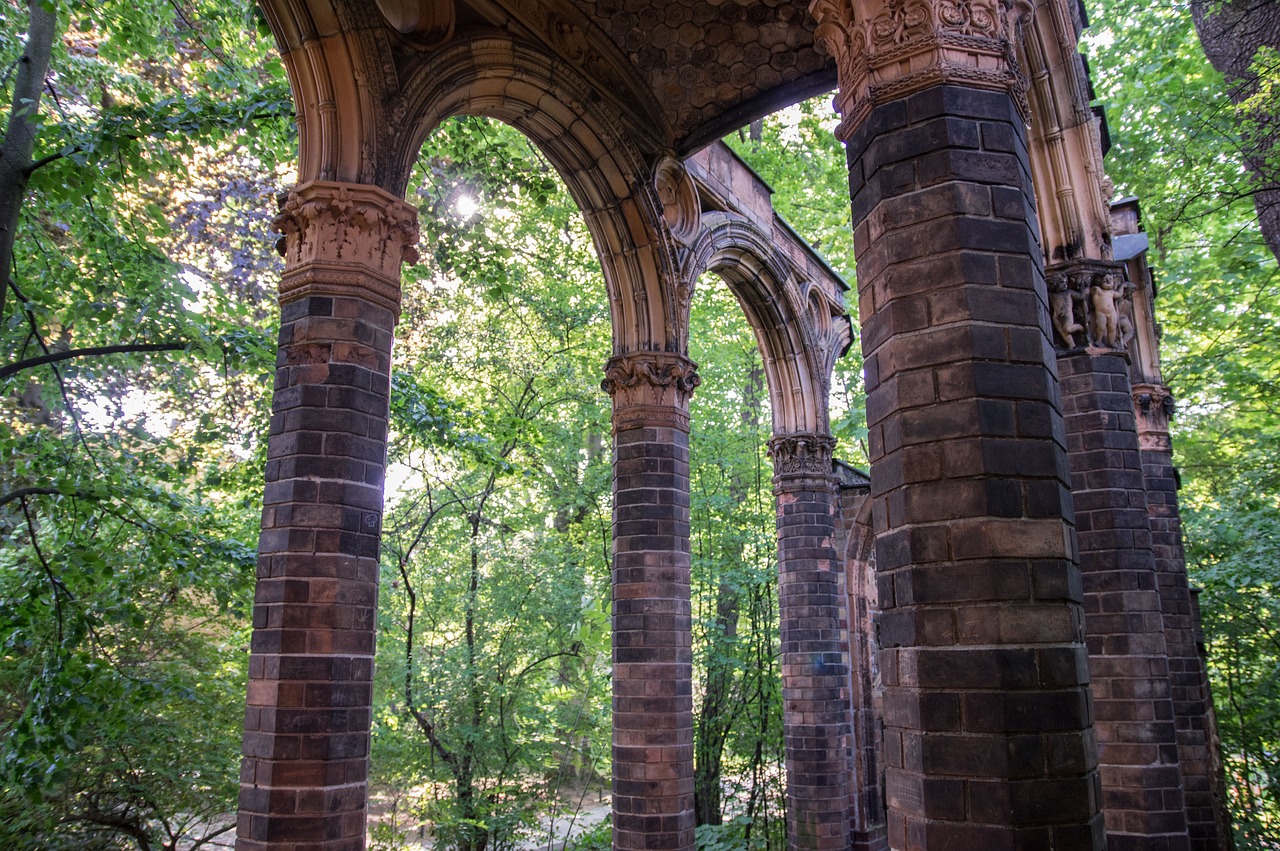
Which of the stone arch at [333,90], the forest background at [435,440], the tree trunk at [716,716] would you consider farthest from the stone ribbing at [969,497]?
the tree trunk at [716,716]

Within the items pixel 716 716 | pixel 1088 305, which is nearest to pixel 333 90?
pixel 1088 305

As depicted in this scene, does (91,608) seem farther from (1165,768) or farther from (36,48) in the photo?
(1165,768)

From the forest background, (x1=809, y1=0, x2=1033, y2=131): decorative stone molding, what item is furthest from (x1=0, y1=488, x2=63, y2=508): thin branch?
(x1=809, y1=0, x2=1033, y2=131): decorative stone molding

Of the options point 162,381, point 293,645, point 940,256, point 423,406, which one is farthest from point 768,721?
point 940,256

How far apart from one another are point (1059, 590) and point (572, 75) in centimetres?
651

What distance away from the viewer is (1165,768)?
627 cm

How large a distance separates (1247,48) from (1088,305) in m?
5.20

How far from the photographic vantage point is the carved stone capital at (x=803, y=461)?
39.4ft

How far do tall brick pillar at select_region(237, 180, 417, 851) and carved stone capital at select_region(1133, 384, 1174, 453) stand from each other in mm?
8968

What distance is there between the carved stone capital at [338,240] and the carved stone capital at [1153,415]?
A: 905 cm

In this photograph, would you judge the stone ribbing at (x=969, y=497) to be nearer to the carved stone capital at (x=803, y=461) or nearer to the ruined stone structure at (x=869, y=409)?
the ruined stone structure at (x=869, y=409)

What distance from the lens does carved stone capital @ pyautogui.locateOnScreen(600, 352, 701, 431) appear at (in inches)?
340

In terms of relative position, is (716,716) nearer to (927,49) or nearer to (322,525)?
(322,525)

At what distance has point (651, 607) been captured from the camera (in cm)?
812
